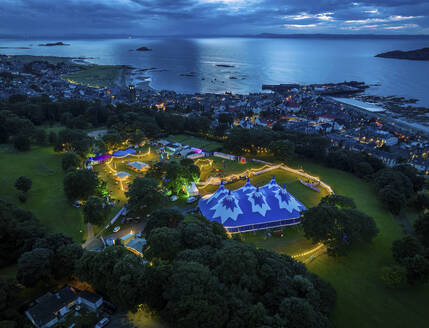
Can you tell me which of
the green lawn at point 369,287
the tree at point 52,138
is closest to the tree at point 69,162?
the tree at point 52,138

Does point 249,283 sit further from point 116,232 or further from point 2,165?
point 2,165

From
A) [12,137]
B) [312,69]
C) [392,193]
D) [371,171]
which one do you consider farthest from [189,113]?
[312,69]

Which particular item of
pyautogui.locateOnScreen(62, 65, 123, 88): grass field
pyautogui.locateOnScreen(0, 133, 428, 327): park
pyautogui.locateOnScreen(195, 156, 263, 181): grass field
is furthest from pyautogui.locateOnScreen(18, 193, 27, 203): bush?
pyautogui.locateOnScreen(62, 65, 123, 88): grass field

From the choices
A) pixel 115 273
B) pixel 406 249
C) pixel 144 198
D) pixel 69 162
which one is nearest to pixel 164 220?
pixel 144 198

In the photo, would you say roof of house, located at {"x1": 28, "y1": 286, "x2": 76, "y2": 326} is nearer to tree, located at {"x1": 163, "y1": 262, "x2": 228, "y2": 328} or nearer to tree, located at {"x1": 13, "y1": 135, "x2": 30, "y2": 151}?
tree, located at {"x1": 163, "y1": 262, "x2": 228, "y2": 328}

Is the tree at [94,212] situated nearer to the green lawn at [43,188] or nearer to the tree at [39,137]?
the green lawn at [43,188]

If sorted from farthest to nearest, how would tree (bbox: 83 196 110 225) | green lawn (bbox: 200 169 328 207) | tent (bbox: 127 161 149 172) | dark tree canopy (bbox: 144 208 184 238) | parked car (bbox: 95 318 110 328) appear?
1. tent (bbox: 127 161 149 172)
2. green lawn (bbox: 200 169 328 207)
3. tree (bbox: 83 196 110 225)
4. dark tree canopy (bbox: 144 208 184 238)
5. parked car (bbox: 95 318 110 328)
